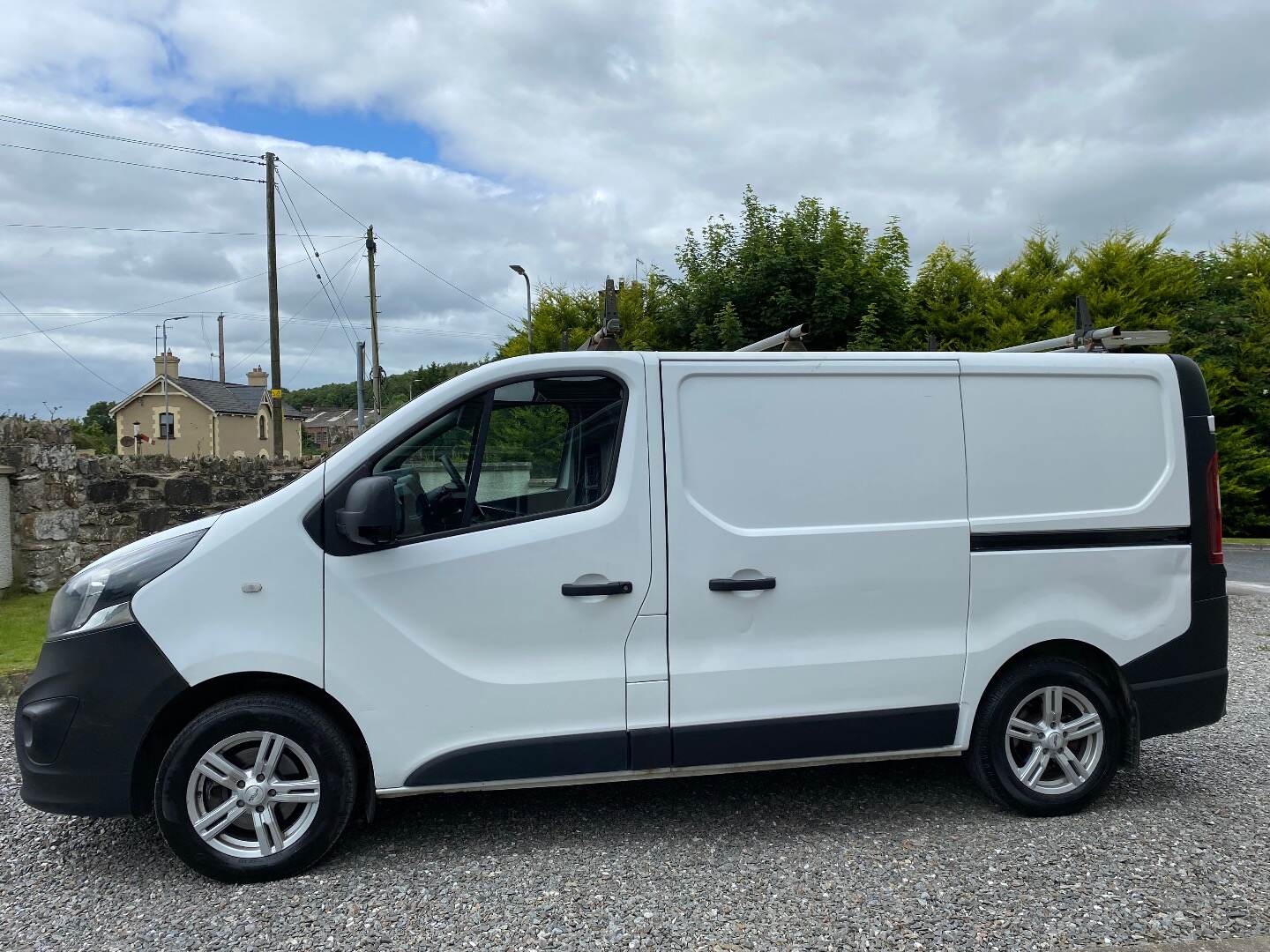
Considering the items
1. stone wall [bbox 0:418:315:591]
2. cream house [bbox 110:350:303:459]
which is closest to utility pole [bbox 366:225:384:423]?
stone wall [bbox 0:418:315:591]

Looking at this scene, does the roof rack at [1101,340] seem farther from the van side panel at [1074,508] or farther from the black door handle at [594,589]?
the black door handle at [594,589]

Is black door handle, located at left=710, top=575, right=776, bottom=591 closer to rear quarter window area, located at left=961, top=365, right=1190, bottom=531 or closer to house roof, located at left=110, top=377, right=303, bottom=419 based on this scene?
rear quarter window area, located at left=961, top=365, right=1190, bottom=531

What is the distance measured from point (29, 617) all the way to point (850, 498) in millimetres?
7737

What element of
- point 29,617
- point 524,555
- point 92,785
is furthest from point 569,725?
point 29,617

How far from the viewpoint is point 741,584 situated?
12.2 ft

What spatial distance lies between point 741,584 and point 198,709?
2.14 meters

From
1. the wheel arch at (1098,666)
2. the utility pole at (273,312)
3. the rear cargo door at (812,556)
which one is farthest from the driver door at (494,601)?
the utility pole at (273,312)

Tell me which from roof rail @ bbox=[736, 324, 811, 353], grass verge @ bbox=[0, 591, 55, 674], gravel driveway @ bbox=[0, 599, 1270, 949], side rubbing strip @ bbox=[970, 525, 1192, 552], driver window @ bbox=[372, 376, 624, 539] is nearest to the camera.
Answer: gravel driveway @ bbox=[0, 599, 1270, 949]

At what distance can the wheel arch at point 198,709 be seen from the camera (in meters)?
3.47

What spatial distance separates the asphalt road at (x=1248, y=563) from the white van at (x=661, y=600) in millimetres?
8066


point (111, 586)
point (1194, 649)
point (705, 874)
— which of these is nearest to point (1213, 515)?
point (1194, 649)

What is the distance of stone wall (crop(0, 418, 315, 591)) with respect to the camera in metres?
9.12

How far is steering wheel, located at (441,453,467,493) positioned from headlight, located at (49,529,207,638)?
3.08 ft

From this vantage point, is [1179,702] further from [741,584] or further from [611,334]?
[611,334]
